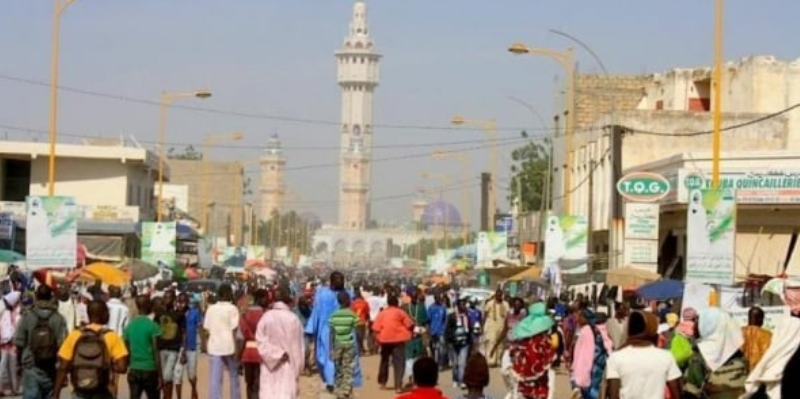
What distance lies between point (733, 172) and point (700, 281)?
15797 millimetres

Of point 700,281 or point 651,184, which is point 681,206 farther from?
point 700,281

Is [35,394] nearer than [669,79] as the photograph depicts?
Yes

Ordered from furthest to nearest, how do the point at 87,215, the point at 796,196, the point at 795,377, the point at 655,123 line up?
the point at 87,215 < the point at 655,123 < the point at 796,196 < the point at 795,377

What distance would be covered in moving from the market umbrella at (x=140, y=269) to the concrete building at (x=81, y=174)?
672 inches

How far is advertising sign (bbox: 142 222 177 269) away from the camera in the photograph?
4762cm

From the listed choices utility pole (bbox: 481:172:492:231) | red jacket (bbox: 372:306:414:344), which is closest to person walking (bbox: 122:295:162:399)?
red jacket (bbox: 372:306:414:344)

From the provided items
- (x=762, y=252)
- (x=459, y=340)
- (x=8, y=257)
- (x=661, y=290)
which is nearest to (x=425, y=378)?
(x=459, y=340)

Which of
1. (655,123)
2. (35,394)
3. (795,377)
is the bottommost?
(35,394)

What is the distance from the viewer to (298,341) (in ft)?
52.7

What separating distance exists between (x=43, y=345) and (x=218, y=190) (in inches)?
4512

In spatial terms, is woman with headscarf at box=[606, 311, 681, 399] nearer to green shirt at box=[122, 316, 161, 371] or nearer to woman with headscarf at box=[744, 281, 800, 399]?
woman with headscarf at box=[744, 281, 800, 399]

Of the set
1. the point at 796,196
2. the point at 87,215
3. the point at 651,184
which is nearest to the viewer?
the point at 651,184

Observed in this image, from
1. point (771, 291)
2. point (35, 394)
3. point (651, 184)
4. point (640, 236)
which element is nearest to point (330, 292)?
point (35, 394)

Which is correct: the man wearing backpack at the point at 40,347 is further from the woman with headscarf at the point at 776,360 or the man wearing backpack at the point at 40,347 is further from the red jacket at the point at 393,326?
the red jacket at the point at 393,326
